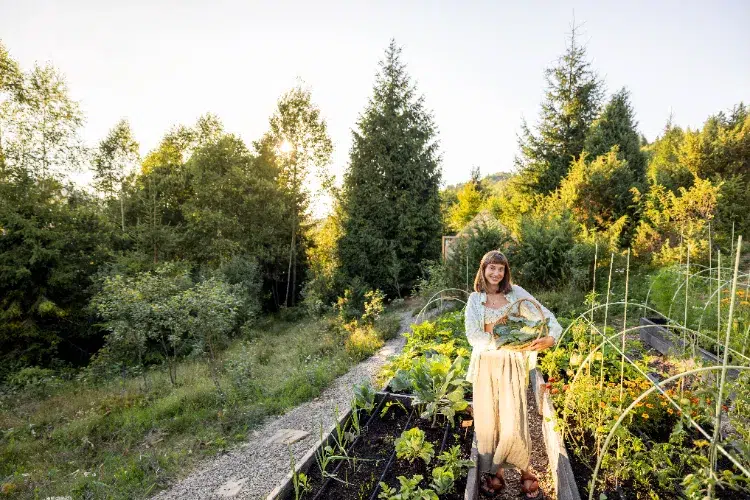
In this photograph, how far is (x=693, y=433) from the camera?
2.95 metres

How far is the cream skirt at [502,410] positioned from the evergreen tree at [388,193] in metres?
11.0

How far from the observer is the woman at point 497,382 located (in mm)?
2666

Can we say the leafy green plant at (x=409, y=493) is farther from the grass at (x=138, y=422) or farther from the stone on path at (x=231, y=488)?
the grass at (x=138, y=422)

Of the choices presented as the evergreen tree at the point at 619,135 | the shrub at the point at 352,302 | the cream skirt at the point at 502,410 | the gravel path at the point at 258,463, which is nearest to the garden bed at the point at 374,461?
the cream skirt at the point at 502,410

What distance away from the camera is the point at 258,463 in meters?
4.09

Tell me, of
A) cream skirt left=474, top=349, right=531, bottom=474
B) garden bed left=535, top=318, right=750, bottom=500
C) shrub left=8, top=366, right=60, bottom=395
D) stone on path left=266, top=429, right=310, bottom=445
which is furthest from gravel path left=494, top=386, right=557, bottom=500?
shrub left=8, top=366, right=60, bottom=395

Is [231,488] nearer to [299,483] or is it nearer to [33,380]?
[299,483]

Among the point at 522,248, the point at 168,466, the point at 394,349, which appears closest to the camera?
the point at 168,466

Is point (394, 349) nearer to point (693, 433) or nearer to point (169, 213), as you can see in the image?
point (693, 433)

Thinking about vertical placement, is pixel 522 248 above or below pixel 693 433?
above

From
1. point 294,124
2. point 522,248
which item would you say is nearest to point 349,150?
point 294,124

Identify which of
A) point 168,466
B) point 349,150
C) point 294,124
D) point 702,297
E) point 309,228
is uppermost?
point 294,124

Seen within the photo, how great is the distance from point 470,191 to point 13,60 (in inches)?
980

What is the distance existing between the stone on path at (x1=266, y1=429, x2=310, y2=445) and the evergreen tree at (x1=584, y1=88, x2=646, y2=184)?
1370cm
